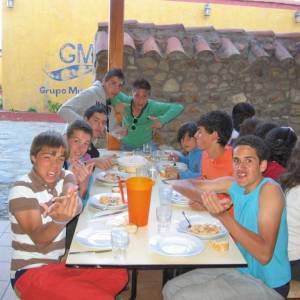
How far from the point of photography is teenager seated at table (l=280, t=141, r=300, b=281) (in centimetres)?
222

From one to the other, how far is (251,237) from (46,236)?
2.99ft

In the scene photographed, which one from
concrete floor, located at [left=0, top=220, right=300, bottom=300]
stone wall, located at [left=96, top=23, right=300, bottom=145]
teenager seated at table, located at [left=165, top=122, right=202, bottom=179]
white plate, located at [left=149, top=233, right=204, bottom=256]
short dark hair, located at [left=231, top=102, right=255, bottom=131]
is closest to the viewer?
white plate, located at [left=149, top=233, right=204, bottom=256]

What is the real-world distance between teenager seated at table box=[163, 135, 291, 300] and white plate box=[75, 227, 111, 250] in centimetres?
41

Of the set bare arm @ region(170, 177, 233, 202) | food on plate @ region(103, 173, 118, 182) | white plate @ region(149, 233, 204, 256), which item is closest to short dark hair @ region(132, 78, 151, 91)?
food on plate @ region(103, 173, 118, 182)

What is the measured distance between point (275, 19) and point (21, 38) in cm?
719

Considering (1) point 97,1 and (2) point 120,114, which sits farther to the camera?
(1) point 97,1

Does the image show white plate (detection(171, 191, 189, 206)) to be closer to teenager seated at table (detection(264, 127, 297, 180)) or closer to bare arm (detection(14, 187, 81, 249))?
teenager seated at table (detection(264, 127, 297, 180))

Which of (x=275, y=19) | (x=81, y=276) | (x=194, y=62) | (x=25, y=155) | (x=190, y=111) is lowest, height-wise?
(x=25, y=155)

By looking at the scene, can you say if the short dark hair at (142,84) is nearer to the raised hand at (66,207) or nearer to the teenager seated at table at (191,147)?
the teenager seated at table at (191,147)

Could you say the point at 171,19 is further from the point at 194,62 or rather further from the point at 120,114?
the point at 120,114

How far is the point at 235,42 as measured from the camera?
18.1 feet

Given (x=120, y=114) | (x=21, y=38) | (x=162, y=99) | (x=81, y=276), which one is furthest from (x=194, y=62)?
(x=21, y=38)

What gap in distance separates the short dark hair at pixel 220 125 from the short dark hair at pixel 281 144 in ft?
0.90

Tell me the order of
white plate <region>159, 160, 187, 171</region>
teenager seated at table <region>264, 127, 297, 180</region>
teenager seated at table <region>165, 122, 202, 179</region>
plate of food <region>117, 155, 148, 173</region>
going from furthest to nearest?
teenager seated at table <region>165, 122, 202, 179</region>
white plate <region>159, 160, 187, 171</region>
plate of food <region>117, 155, 148, 173</region>
teenager seated at table <region>264, 127, 297, 180</region>
